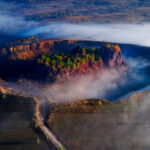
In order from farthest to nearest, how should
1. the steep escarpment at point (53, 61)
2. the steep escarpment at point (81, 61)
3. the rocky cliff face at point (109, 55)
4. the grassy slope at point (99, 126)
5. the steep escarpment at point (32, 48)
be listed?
the steep escarpment at point (32, 48) → the rocky cliff face at point (109, 55) → the steep escarpment at point (53, 61) → the steep escarpment at point (81, 61) → the grassy slope at point (99, 126)

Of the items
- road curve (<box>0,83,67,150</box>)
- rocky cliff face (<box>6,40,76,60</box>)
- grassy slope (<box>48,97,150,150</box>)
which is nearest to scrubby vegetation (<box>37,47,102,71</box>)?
road curve (<box>0,83,67,150</box>)

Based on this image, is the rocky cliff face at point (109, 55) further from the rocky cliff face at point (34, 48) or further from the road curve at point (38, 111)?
the road curve at point (38, 111)

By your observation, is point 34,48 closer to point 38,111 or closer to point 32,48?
point 32,48

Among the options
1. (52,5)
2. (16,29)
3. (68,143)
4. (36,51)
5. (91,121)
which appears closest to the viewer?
(68,143)

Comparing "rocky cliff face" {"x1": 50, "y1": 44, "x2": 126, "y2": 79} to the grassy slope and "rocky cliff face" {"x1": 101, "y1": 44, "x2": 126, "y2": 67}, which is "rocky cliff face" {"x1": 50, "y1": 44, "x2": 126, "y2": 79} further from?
the grassy slope

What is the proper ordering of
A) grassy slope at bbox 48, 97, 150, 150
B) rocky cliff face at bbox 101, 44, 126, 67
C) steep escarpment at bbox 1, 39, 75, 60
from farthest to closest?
steep escarpment at bbox 1, 39, 75, 60 < rocky cliff face at bbox 101, 44, 126, 67 < grassy slope at bbox 48, 97, 150, 150

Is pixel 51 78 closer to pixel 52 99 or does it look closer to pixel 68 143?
pixel 52 99

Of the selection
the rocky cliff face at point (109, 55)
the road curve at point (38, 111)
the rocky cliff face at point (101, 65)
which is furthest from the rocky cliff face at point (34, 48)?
the rocky cliff face at point (101, 65)

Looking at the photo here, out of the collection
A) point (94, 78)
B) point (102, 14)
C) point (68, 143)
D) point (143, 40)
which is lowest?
point (68, 143)

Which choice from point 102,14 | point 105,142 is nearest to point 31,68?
point 105,142

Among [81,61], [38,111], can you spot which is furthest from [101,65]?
[38,111]

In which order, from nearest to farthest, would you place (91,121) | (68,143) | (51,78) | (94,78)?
→ (68,143) < (91,121) < (51,78) < (94,78)
